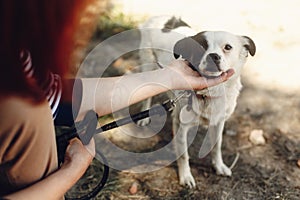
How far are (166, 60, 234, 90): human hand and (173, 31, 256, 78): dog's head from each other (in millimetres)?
42

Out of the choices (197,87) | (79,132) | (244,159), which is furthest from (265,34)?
(79,132)

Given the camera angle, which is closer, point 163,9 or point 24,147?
point 24,147

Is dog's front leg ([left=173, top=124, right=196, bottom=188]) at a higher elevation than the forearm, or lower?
lower

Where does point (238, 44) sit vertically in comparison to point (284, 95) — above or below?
above

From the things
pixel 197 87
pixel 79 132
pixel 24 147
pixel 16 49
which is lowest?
pixel 197 87

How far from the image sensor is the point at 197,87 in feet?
5.87

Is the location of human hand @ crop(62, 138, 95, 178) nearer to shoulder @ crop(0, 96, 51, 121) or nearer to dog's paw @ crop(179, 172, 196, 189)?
shoulder @ crop(0, 96, 51, 121)

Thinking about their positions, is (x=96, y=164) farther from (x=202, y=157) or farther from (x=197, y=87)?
(x=197, y=87)

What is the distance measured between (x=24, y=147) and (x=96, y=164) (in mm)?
1243

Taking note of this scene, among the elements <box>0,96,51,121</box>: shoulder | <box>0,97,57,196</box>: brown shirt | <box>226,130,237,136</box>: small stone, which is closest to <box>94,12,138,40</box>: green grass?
<box>226,130,237,136</box>: small stone

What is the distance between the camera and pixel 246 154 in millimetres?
2379

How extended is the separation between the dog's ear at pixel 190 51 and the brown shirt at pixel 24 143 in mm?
807

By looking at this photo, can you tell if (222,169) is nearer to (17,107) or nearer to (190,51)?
(190,51)

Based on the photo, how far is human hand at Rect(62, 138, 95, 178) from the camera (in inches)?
52.4
